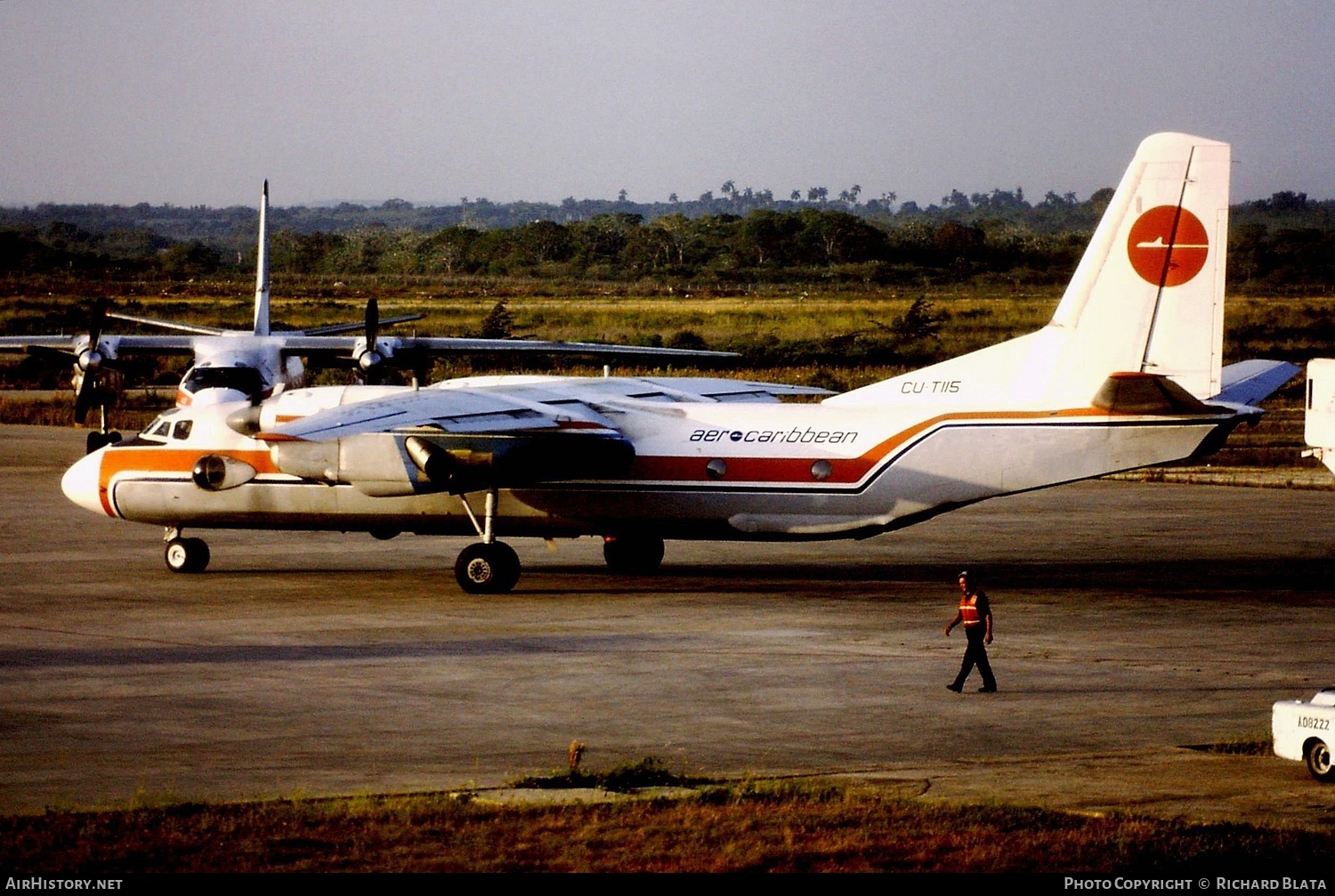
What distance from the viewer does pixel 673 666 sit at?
21453 millimetres

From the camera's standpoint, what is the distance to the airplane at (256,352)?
45.8 meters

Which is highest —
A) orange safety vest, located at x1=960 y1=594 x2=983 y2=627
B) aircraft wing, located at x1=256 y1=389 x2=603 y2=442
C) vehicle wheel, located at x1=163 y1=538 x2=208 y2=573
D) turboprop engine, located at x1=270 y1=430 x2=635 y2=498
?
aircraft wing, located at x1=256 y1=389 x2=603 y2=442

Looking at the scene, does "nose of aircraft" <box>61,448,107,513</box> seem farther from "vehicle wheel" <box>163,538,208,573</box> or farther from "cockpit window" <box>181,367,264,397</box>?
"cockpit window" <box>181,367,264,397</box>

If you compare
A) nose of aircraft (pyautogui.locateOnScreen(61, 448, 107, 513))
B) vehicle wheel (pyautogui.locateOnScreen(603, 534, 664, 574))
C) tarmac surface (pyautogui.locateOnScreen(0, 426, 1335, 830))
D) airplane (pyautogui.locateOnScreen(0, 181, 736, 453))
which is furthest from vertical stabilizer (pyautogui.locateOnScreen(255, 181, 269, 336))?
vehicle wheel (pyautogui.locateOnScreen(603, 534, 664, 574))

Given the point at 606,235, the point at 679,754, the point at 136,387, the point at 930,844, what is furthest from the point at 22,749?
the point at 606,235

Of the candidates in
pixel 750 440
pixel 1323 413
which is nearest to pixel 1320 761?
pixel 1323 413

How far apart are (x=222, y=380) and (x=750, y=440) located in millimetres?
21877

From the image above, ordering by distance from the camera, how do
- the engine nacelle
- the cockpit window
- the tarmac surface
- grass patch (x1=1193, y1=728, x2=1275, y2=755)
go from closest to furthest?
1. the tarmac surface
2. grass patch (x1=1193, y1=728, x2=1275, y2=755)
3. the engine nacelle
4. the cockpit window

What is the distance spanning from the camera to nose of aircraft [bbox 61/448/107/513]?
1175 inches

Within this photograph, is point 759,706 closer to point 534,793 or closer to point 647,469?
point 534,793

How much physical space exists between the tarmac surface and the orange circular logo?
505 cm

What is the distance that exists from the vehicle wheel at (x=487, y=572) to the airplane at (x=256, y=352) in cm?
1800

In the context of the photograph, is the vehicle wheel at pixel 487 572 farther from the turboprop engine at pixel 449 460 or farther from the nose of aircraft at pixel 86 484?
the nose of aircraft at pixel 86 484

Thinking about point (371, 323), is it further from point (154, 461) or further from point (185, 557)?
point (185, 557)
